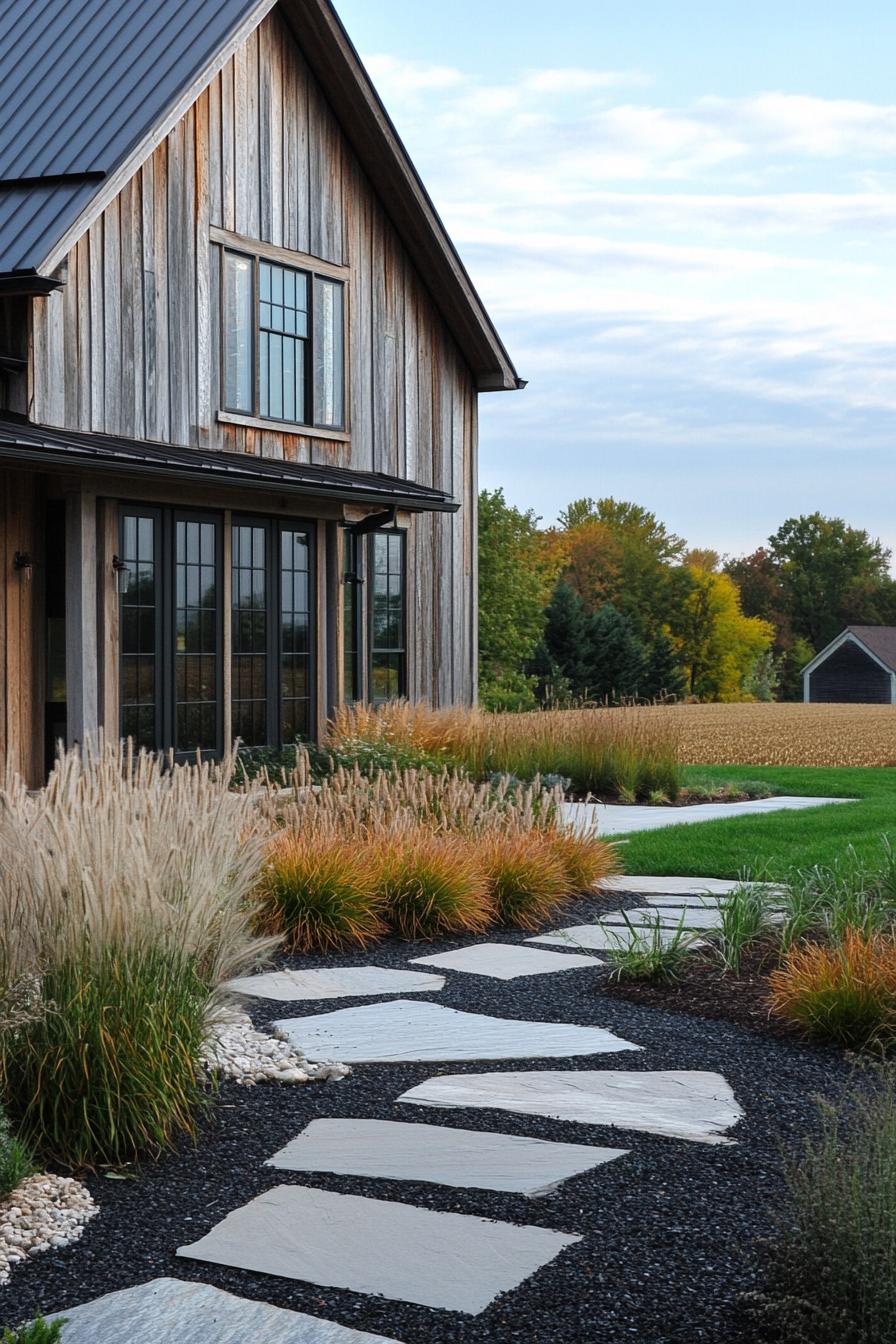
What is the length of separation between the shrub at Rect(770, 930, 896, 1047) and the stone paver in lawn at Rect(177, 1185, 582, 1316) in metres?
1.86

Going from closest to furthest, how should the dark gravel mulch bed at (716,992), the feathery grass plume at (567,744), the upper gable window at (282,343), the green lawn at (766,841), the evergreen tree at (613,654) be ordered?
the dark gravel mulch bed at (716,992), the green lawn at (766,841), the upper gable window at (282,343), the feathery grass plume at (567,744), the evergreen tree at (613,654)

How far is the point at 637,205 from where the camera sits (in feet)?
62.4

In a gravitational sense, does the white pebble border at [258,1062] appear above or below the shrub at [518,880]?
below

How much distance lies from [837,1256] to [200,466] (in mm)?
8297

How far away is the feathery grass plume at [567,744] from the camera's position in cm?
1281

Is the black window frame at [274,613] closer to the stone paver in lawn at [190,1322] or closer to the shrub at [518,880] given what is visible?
the shrub at [518,880]

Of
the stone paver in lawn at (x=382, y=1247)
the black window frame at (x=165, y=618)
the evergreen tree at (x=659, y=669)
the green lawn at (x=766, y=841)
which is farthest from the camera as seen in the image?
the evergreen tree at (x=659, y=669)

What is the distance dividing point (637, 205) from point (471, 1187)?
17319 millimetres

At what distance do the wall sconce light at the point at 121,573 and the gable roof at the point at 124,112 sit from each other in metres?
1.92

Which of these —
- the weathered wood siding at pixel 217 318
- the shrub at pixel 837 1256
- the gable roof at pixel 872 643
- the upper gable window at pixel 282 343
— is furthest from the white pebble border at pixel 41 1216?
the gable roof at pixel 872 643

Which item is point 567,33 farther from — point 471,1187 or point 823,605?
point 823,605

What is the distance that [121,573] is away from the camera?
10516 mm

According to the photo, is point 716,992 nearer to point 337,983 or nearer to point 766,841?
point 337,983

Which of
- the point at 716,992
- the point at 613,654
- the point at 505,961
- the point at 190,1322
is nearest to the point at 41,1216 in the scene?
the point at 190,1322
